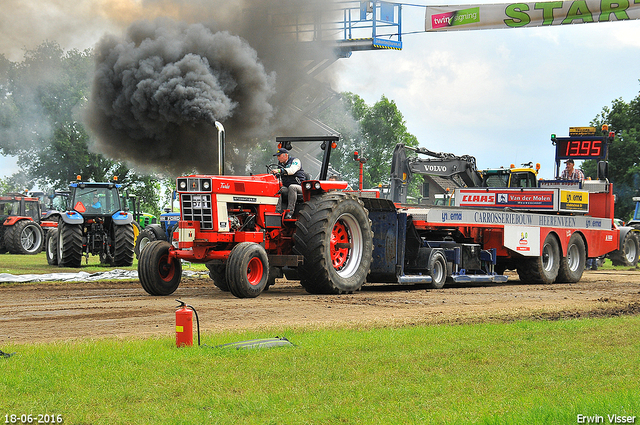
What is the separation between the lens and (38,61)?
21.6 meters

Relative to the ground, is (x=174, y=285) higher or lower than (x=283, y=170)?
lower

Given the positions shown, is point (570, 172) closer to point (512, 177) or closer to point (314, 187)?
point (512, 177)

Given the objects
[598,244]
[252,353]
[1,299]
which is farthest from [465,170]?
[252,353]

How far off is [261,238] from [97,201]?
11027 millimetres

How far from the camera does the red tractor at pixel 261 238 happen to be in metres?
11.5

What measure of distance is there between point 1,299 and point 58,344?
223 inches

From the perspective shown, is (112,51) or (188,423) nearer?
(188,423)

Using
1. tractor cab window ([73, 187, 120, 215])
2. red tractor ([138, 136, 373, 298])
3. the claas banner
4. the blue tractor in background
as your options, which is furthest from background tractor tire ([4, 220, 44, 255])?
red tractor ([138, 136, 373, 298])

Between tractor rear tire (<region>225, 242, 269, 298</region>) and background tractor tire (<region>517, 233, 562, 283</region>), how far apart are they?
7.65 metres

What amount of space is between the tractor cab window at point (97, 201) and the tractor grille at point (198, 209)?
33.3 ft

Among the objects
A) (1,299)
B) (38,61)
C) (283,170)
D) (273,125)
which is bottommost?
(1,299)

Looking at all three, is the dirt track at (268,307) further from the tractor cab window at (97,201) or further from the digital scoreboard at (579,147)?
the tractor cab window at (97,201)

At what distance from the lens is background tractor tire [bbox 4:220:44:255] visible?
28453 mm

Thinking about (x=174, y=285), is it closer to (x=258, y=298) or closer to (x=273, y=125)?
(x=258, y=298)
